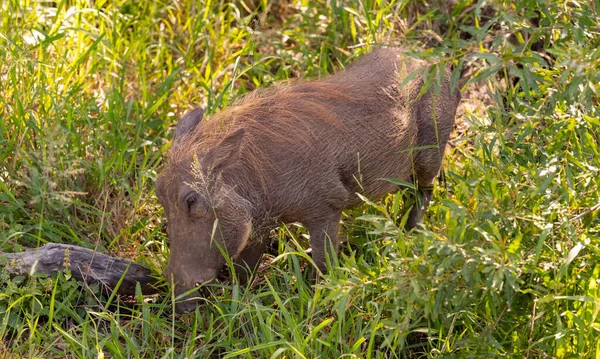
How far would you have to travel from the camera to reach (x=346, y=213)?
5117 millimetres

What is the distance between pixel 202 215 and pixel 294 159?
1.79ft

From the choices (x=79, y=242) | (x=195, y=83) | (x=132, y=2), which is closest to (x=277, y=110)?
(x=79, y=242)

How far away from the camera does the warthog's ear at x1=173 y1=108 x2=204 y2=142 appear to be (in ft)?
14.8

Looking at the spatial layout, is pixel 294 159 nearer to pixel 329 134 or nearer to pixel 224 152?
pixel 329 134

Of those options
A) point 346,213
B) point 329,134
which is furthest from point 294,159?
point 346,213

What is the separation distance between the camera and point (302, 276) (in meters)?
4.77

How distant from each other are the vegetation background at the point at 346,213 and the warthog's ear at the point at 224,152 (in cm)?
50

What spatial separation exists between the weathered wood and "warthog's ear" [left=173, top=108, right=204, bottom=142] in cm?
66

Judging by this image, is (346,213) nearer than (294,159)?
No

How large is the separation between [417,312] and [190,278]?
1024 mm

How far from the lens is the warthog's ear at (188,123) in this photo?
177 inches

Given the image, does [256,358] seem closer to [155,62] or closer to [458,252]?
[458,252]

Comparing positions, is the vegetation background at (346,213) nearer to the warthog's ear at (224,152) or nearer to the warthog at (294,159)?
the warthog at (294,159)

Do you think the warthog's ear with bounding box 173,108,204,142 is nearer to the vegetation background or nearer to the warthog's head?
the warthog's head
